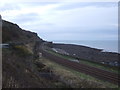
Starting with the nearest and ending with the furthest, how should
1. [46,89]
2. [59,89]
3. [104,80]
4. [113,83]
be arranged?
[46,89]
[59,89]
[113,83]
[104,80]

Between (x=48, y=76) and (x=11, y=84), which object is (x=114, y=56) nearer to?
(x=48, y=76)

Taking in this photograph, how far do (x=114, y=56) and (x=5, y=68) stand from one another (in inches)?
1407

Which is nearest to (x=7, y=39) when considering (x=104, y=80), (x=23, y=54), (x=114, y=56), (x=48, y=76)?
(x=23, y=54)

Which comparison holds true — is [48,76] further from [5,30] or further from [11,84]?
[5,30]

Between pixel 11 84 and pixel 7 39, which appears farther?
pixel 7 39

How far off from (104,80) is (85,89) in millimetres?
10650

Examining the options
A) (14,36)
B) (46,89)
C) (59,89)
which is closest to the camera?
(46,89)

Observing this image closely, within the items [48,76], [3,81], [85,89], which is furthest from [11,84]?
[48,76]

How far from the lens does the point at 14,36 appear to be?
118 ft

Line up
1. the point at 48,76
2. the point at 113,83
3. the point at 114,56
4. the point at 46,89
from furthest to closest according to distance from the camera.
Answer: the point at 114,56 < the point at 113,83 < the point at 48,76 < the point at 46,89

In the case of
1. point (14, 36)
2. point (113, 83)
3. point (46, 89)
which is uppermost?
point (14, 36)

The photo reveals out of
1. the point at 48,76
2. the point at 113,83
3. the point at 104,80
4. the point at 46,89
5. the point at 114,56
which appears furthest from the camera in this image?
the point at 114,56

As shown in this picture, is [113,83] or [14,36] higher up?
[14,36]

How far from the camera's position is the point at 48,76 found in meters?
17.6
